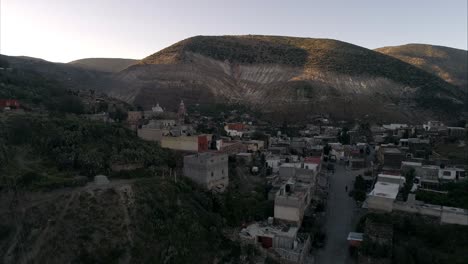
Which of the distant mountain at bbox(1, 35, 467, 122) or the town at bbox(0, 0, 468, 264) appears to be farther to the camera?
the distant mountain at bbox(1, 35, 467, 122)

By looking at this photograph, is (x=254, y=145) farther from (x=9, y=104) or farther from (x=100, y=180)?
(x=9, y=104)

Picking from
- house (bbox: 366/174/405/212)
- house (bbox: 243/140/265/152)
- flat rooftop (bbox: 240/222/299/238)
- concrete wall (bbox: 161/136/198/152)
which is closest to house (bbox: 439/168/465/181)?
house (bbox: 366/174/405/212)

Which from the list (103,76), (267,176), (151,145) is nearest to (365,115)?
(267,176)

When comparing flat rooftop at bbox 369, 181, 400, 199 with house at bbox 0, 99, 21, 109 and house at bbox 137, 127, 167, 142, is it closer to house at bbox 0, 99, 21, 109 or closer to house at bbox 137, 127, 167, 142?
house at bbox 137, 127, 167, 142

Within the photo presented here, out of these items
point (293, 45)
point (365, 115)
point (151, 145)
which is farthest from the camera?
point (293, 45)

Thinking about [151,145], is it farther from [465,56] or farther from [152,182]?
[465,56]

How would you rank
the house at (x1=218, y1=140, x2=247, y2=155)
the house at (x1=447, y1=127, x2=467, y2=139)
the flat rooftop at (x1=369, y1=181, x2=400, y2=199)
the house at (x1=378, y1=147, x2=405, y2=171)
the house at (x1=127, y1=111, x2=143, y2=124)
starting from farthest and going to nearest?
the house at (x1=447, y1=127, x2=467, y2=139) → the house at (x1=127, y1=111, x2=143, y2=124) → the house at (x1=218, y1=140, x2=247, y2=155) → the house at (x1=378, y1=147, x2=405, y2=171) → the flat rooftop at (x1=369, y1=181, x2=400, y2=199)

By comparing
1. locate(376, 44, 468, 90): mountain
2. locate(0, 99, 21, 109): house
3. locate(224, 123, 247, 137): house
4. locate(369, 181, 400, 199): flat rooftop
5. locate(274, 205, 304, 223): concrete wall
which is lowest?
locate(274, 205, 304, 223): concrete wall
